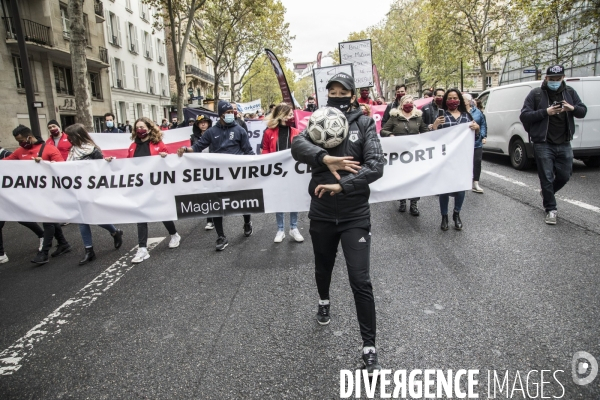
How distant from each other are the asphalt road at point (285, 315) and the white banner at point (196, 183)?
23.2 inches

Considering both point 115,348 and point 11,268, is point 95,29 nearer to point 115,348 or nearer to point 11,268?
point 11,268

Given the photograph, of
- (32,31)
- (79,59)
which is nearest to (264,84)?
(32,31)

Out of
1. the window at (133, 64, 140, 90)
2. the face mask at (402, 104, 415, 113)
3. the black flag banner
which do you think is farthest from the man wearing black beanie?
the window at (133, 64, 140, 90)

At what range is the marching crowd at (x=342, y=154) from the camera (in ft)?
9.00

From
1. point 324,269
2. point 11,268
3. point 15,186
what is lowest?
point 11,268

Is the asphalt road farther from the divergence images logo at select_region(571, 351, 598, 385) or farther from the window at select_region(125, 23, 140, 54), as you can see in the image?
the window at select_region(125, 23, 140, 54)

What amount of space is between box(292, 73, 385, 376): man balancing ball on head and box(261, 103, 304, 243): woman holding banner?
2.76 m

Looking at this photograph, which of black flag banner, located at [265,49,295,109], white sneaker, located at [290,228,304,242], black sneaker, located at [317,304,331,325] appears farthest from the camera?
black flag banner, located at [265,49,295,109]

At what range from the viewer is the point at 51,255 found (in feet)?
18.9

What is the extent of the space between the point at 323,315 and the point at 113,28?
35.2 metres

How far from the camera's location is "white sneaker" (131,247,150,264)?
5.15m

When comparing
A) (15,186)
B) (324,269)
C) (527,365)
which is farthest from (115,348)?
(15,186)

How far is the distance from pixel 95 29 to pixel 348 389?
31.1 meters

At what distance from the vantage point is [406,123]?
6.45 m
